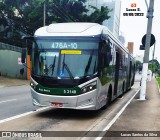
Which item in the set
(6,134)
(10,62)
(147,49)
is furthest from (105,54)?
(10,62)

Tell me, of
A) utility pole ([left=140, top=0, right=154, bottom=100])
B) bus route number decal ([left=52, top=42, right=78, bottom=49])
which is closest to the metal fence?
utility pole ([left=140, top=0, right=154, bottom=100])

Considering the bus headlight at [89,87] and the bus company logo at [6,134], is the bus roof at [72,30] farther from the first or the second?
the bus company logo at [6,134]

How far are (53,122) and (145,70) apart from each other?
952 centimetres

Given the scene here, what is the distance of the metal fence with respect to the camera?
39.8 metres

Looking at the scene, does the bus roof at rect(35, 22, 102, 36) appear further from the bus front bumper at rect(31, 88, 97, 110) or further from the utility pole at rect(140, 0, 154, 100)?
the utility pole at rect(140, 0, 154, 100)

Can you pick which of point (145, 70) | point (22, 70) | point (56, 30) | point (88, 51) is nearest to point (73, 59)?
point (88, 51)

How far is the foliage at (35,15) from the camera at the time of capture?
46.0 meters

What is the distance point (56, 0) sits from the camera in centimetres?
4681

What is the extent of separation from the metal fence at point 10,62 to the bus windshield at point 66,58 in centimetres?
2832

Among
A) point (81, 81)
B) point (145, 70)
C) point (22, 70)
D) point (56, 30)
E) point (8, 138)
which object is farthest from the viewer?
point (22, 70)

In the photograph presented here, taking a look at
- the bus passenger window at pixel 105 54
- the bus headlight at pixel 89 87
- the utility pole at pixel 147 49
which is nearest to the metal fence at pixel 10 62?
the utility pole at pixel 147 49

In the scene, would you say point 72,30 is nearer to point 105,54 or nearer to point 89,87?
point 105,54

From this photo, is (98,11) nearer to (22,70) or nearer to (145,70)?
(22,70)

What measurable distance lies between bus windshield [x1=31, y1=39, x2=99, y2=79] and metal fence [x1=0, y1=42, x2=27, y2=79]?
92.9ft
